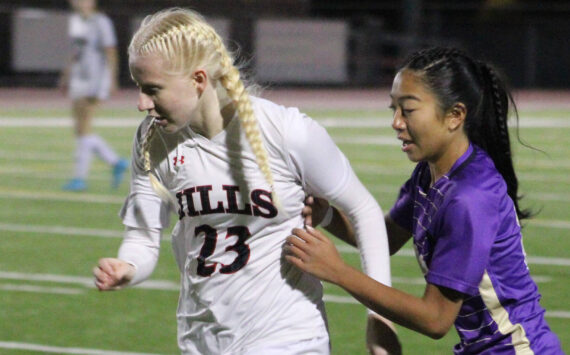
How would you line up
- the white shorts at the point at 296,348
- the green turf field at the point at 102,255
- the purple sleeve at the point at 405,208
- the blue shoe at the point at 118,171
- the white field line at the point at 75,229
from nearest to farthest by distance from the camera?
the white shorts at the point at 296,348 → the purple sleeve at the point at 405,208 → the green turf field at the point at 102,255 → the white field line at the point at 75,229 → the blue shoe at the point at 118,171

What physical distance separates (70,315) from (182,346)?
339cm

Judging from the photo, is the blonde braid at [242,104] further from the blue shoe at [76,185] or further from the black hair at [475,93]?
the blue shoe at [76,185]

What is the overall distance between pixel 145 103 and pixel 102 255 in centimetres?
574

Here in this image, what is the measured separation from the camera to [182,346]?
3.89 metres

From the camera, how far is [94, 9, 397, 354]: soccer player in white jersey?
3621 millimetres

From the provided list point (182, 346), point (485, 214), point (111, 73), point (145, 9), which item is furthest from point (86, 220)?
point (145, 9)

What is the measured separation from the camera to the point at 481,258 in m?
3.35

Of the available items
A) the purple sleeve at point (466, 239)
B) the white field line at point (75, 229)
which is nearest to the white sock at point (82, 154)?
the white field line at point (75, 229)

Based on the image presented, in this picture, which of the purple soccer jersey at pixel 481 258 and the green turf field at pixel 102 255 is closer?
the purple soccer jersey at pixel 481 258

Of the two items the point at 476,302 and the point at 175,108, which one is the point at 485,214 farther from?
the point at 175,108

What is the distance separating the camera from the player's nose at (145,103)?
11.5ft

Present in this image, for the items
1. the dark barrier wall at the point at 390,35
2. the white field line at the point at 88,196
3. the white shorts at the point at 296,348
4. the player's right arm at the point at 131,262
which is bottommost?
the dark barrier wall at the point at 390,35

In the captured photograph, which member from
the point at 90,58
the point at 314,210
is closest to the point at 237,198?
the point at 314,210

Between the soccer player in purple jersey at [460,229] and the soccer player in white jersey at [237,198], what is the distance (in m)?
0.19
